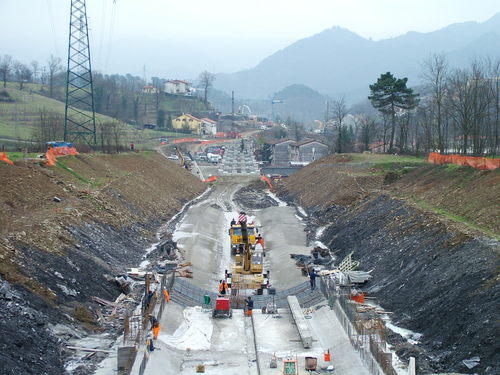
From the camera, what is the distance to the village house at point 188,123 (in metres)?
140

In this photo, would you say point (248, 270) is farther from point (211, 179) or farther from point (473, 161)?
point (211, 179)

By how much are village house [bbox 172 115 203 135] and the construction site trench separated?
92.0 m

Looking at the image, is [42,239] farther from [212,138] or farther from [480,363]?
[212,138]

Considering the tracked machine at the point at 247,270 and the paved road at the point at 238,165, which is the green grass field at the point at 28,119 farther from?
the tracked machine at the point at 247,270

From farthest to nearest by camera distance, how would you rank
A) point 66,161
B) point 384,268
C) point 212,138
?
point 212,138
point 66,161
point 384,268

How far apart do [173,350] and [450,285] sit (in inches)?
405

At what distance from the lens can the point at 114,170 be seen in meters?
54.9

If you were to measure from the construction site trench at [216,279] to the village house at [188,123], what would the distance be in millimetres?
92006

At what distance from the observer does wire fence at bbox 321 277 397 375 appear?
1805 cm

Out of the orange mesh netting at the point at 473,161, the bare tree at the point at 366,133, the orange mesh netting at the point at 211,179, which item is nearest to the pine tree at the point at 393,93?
the bare tree at the point at 366,133

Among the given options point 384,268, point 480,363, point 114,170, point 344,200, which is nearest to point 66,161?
point 114,170

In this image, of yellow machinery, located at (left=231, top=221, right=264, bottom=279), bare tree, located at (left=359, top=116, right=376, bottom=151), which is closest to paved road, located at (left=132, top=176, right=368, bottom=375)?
yellow machinery, located at (left=231, top=221, right=264, bottom=279)

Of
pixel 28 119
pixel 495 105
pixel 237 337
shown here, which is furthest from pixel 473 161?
pixel 28 119

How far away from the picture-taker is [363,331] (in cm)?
2080
